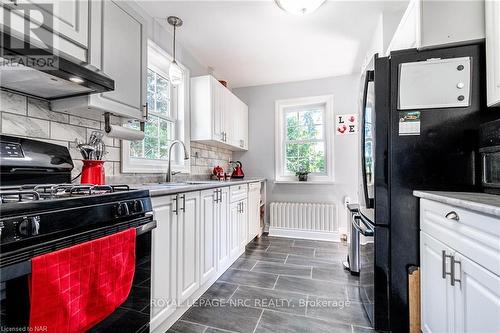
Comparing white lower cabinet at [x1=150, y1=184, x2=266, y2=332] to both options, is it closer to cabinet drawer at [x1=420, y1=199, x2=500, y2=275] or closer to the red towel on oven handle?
the red towel on oven handle

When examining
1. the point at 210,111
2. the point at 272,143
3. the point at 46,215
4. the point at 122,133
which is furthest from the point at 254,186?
the point at 46,215

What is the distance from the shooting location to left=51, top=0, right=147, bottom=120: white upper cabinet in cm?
138

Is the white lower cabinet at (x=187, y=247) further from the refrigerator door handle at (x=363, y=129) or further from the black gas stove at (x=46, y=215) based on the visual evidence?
the refrigerator door handle at (x=363, y=129)

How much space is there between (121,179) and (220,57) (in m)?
2.08

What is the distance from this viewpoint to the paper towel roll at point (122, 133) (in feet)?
5.29

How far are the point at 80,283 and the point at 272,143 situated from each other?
3566mm

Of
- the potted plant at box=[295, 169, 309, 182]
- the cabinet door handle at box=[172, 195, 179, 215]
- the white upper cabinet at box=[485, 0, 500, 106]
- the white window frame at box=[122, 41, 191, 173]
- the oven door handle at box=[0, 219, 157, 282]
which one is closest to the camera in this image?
the oven door handle at box=[0, 219, 157, 282]

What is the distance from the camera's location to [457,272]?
101 centimetres

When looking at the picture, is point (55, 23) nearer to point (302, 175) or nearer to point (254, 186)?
point (254, 186)

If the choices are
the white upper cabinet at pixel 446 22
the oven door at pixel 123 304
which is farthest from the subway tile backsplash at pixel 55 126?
the white upper cabinet at pixel 446 22

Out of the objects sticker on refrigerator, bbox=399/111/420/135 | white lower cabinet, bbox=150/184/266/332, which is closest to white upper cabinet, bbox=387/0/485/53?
sticker on refrigerator, bbox=399/111/420/135

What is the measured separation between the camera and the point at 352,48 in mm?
2916

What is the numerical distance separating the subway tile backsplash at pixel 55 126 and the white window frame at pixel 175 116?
10cm

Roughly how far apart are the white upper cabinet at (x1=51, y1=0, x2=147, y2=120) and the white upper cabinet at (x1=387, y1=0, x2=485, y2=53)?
6.21 ft
